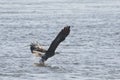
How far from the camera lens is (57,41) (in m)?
30.4

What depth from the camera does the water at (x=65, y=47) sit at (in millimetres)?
30097

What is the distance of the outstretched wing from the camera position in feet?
96.8

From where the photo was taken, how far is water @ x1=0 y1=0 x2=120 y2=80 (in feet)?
98.7

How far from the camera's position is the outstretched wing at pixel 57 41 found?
2952 cm

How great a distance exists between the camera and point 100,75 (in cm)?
2945

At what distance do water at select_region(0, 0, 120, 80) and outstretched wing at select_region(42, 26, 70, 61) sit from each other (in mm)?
731

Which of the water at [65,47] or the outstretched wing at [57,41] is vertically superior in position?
the outstretched wing at [57,41]

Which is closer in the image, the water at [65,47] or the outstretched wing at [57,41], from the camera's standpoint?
the outstretched wing at [57,41]

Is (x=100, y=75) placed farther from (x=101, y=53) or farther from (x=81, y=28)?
(x=81, y=28)

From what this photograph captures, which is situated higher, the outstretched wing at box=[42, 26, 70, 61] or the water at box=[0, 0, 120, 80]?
the outstretched wing at box=[42, 26, 70, 61]

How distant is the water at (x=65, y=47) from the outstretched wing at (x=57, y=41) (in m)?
0.73

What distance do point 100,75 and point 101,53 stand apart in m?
7.79

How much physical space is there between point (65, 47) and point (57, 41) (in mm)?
11078

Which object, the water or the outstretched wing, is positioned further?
the water
